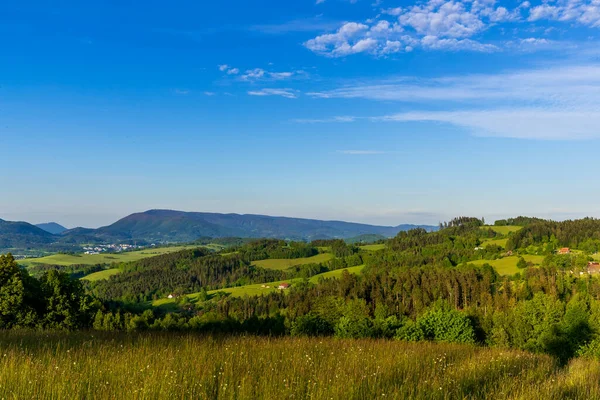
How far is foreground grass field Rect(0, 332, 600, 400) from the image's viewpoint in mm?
5379

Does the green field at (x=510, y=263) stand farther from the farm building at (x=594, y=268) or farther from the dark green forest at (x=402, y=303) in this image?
the farm building at (x=594, y=268)

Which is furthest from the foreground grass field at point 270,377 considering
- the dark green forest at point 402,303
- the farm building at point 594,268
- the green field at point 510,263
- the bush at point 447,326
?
the farm building at point 594,268

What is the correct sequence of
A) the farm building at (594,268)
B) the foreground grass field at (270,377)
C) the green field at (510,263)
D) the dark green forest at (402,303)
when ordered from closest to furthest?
1. the foreground grass field at (270,377)
2. the dark green forest at (402,303)
3. the farm building at (594,268)
4. the green field at (510,263)

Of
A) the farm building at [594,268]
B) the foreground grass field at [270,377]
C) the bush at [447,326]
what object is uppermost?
the foreground grass field at [270,377]

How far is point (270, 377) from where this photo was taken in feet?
20.0

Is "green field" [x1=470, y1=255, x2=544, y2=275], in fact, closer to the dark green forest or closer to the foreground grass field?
the dark green forest

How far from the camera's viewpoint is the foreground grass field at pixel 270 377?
5.38 m

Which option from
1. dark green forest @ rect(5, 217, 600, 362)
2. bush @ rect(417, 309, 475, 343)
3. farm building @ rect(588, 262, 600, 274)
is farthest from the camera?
farm building @ rect(588, 262, 600, 274)

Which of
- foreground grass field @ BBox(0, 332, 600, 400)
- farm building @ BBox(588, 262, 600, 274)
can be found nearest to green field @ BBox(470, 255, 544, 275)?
farm building @ BBox(588, 262, 600, 274)

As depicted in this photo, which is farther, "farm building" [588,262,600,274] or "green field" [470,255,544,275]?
"green field" [470,255,544,275]

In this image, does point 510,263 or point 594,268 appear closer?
point 594,268

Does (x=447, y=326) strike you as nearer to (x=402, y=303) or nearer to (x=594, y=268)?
(x=402, y=303)

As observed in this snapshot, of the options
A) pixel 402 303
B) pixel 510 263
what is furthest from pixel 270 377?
pixel 510 263

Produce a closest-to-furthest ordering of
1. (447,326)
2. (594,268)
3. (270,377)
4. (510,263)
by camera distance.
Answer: (270,377), (447,326), (594,268), (510,263)
